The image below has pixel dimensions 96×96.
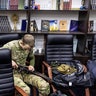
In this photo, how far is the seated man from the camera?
314 centimetres

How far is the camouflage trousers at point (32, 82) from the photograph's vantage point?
3.12 metres

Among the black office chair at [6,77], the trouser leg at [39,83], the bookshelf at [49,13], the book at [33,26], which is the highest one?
the bookshelf at [49,13]

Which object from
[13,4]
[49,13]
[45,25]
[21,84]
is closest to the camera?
[21,84]

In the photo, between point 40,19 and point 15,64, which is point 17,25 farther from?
point 15,64

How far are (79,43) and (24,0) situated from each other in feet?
4.14

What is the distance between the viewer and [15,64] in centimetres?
318

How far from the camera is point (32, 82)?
3.34 m

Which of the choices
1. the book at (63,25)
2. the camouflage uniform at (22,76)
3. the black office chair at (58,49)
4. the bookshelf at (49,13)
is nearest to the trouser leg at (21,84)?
the camouflage uniform at (22,76)

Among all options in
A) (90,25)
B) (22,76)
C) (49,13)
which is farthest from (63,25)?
(22,76)

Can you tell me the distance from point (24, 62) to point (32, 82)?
0.30 meters

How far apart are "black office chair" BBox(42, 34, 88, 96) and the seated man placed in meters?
0.51

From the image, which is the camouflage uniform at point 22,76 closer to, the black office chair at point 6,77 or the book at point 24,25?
the black office chair at point 6,77

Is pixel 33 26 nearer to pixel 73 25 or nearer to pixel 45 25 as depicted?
pixel 45 25

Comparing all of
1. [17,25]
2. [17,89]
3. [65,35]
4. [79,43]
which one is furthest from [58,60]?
[17,89]
